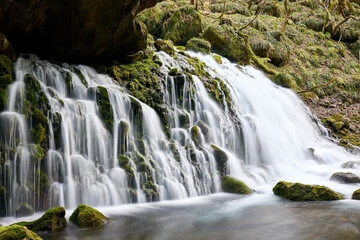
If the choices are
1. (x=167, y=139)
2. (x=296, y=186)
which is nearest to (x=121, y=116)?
(x=167, y=139)

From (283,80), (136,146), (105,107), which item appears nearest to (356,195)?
(136,146)

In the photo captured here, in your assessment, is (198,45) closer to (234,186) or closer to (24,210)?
(234,186)

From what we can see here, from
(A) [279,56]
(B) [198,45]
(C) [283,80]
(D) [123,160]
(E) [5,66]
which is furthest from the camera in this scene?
(A) [279,56]

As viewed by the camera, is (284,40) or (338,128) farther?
(284,40)

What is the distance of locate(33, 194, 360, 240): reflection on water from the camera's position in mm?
5012

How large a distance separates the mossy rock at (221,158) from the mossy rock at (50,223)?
4935mm

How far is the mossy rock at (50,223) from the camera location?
508 centimetres

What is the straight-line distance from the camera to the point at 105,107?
812 centimetres

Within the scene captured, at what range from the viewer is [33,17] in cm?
752

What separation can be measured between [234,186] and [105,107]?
13.6 feet

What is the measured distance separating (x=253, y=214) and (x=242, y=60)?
41.9ft

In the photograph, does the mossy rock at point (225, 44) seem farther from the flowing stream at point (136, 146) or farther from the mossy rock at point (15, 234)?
the mossy rock at point (15, 234)

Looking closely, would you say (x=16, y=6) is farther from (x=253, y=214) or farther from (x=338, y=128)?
(x=338, y=128)

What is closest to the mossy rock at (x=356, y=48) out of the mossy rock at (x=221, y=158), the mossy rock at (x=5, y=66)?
the mossy rock at (x=221, y=158)
